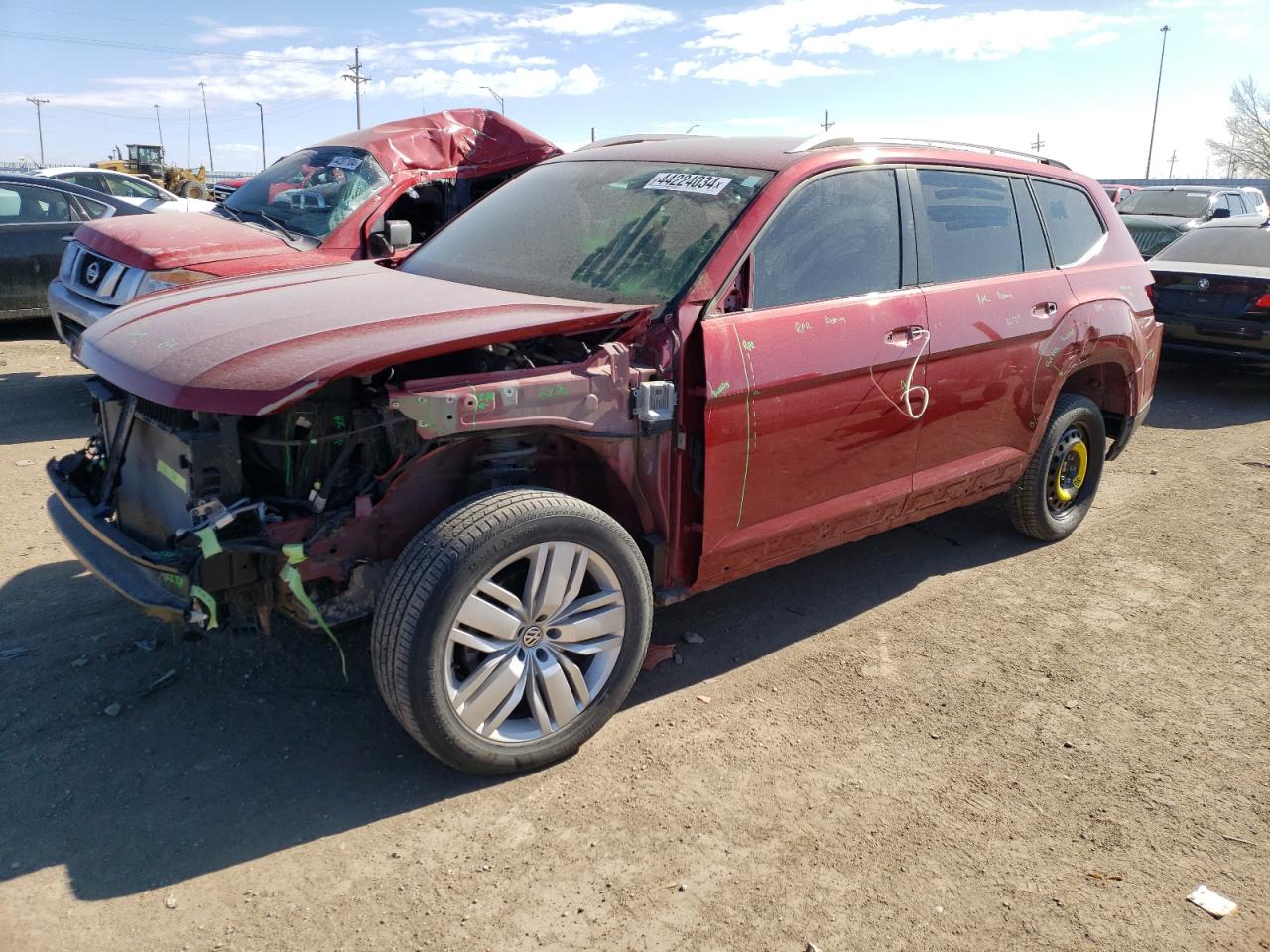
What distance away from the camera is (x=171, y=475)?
10.2 ft

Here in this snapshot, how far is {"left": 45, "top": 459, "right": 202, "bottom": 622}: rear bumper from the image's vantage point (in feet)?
9.36

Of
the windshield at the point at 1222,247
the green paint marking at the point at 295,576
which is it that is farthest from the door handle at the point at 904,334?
the windshield at the point at 1222,247

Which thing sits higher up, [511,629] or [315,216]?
[315,216]

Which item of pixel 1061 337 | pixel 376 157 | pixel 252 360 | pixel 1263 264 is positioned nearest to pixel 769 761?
pixel 252 360

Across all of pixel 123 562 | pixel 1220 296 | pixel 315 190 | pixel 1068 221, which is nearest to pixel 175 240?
pixel 315 190

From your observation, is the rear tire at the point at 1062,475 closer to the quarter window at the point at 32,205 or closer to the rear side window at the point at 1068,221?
the rear side window at the point at 1068,221

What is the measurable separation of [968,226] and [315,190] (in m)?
4.98

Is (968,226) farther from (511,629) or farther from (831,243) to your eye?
(511,629)

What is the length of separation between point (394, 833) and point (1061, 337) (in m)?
3.65

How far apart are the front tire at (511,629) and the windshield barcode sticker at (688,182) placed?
54.3 inches

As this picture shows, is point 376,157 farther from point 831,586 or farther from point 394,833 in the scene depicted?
point 394,833

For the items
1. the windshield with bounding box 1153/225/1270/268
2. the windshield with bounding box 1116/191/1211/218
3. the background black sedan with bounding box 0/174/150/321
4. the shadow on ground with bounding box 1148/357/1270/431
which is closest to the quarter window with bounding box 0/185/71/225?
the background black sedan with bounding box 0/174/150/321

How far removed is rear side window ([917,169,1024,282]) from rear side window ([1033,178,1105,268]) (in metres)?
0.31

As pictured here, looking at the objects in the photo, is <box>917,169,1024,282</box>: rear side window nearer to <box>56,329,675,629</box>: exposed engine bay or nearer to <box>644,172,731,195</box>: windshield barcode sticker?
<box>644,172,731,195</box>: windshield barcode sticker
